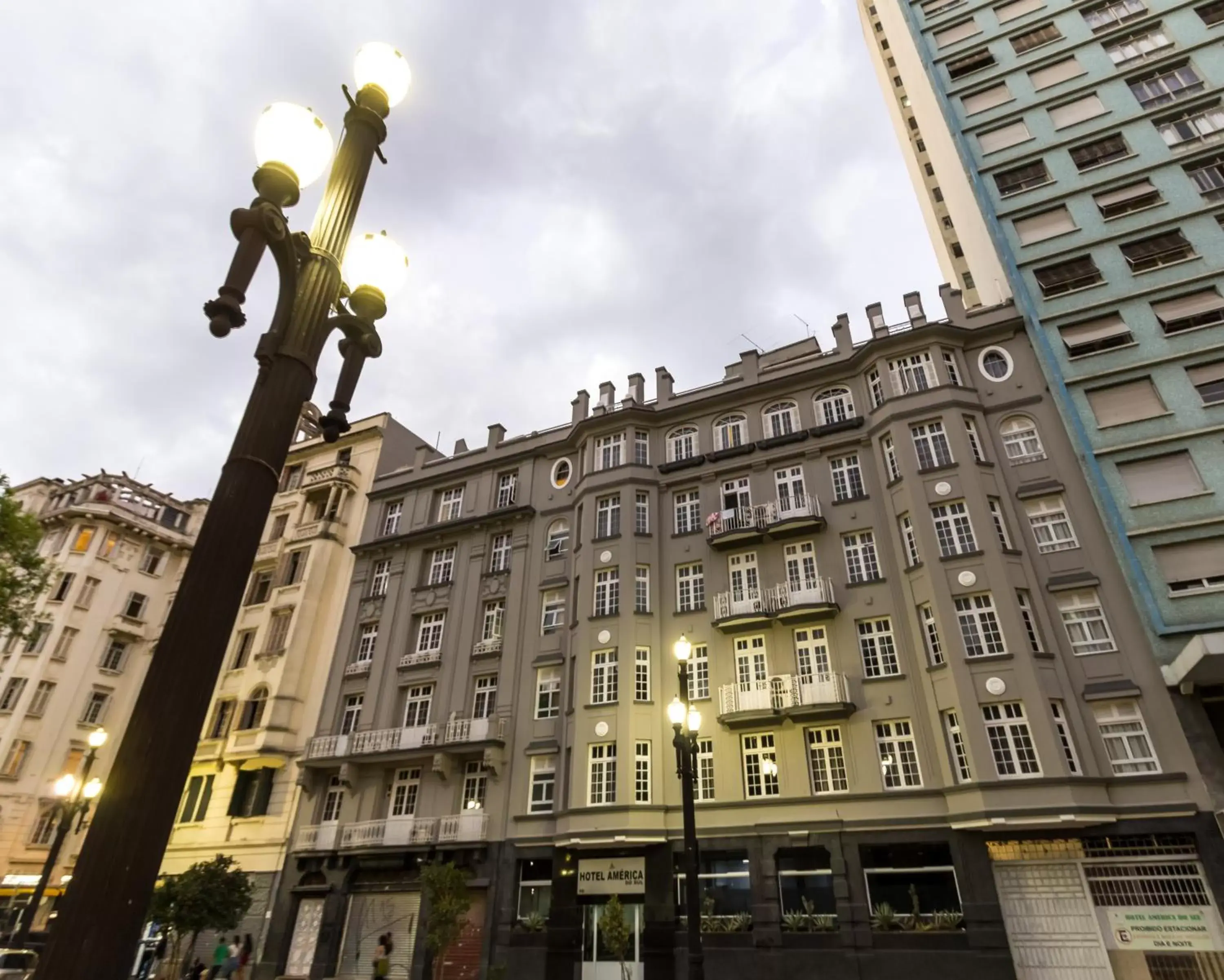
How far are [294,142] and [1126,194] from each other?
3301 cm

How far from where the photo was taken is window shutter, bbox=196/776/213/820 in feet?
103

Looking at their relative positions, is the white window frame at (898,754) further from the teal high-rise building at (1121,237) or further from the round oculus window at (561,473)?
the round oculus window at (561,473)

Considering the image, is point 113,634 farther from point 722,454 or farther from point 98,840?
point 98,840

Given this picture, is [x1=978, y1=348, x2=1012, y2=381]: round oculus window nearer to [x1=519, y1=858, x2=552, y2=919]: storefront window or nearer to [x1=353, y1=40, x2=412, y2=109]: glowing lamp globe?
[x1=519, y1=858, x2=552, y2=919]: storefront window

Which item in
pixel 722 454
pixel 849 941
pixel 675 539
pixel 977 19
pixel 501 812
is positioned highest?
pixel 977 19

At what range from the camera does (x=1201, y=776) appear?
732 inches

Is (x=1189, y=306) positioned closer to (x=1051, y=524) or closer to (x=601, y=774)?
(x=1051, y=524)

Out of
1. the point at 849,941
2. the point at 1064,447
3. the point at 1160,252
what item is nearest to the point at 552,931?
the point at 849,941

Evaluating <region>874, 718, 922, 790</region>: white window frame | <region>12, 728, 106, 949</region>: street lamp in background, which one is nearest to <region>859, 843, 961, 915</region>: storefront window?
<region>874, 718, 922, 790</region>: white window frame

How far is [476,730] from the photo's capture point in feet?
89.7

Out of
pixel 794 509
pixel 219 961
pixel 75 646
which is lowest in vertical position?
pixel 219 961

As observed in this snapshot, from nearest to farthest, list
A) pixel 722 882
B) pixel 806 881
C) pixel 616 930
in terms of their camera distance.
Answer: pixel 616 930
pixel 806 881
pixel 722 882

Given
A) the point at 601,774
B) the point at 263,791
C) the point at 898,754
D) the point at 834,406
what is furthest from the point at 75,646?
the point at 898,754

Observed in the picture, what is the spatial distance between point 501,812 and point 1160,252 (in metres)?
31.0
